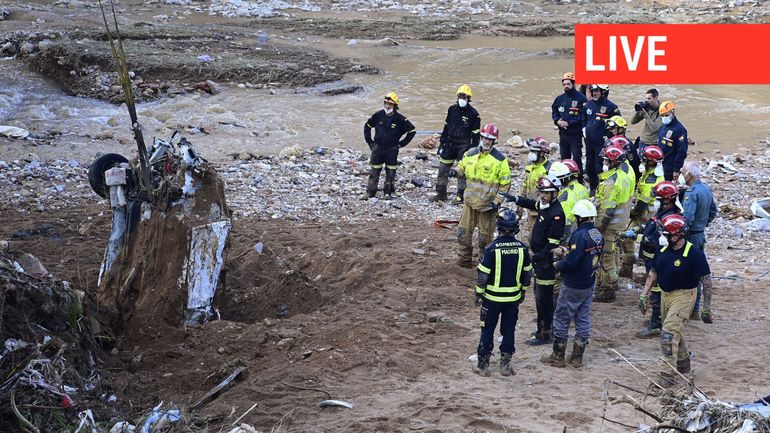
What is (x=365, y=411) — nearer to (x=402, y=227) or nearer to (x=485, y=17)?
(x=402, y=227)

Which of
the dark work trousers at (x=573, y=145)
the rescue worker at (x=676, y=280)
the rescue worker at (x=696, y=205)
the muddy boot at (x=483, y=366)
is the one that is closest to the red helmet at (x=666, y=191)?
the rescue worker at (x=696, y=205)

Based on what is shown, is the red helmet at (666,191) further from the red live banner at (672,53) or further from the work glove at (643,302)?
the red live banner at (672,53)

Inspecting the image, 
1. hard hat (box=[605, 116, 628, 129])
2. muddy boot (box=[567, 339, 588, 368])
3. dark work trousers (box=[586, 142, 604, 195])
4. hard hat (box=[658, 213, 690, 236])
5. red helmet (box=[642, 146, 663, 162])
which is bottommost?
muddy boot (box=[567, 339, 588, 368])

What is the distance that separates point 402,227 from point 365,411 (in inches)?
225

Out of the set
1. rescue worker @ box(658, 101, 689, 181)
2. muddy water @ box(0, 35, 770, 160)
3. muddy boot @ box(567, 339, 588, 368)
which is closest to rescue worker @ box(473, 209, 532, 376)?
muddy boot @ box(567, 339, 588, 368)

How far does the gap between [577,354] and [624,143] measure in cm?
344

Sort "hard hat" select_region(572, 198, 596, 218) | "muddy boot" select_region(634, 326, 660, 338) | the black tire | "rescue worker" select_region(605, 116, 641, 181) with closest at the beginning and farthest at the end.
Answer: "hard hat" select_region(572, 198, 596, 218)
the black tire
"muddy boot" select_region(634, 326, 660, 338)
"rescue worker" select_region(605, 116, 641, 181)

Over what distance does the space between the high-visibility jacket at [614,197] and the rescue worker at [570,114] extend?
359 cm

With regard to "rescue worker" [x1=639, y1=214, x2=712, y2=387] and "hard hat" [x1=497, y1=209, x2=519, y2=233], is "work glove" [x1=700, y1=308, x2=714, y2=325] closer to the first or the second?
"rescue worker" [x1=639, y1=214, x2=712, y2=387]

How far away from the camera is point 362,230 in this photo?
12.8 metres

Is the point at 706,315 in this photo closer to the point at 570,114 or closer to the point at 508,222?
the point at 508,222

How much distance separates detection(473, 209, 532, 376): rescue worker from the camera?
810cm

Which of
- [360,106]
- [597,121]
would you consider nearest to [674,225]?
[597,121]

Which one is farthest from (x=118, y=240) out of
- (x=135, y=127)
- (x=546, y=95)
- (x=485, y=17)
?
(x=485, y=17)
